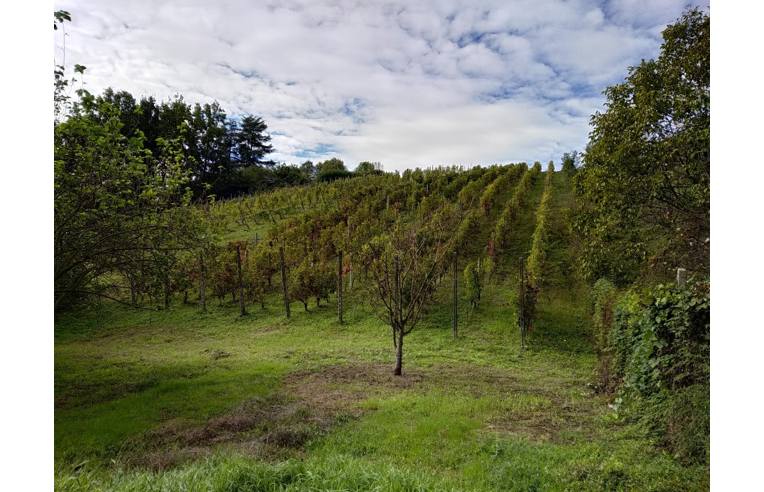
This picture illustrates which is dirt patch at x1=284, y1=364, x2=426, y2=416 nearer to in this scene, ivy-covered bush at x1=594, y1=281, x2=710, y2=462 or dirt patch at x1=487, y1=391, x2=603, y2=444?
dirt patch at x1=487, y1=391, x2=603, y2=444

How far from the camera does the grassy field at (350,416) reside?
348 cm

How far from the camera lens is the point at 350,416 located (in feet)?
19.9

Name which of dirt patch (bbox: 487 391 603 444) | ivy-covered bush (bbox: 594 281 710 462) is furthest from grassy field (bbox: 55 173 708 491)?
ivy-covered bush (bbox: 594 281 710 462)

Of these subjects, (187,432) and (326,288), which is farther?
(326,288)

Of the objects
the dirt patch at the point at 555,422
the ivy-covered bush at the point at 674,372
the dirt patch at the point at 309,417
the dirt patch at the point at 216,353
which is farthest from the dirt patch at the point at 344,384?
the ivy-covered bush at the point at 674,372

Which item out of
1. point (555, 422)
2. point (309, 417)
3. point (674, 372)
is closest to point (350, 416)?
point (309, 417)

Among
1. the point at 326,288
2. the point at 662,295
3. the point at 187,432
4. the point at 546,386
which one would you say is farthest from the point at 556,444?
the point at 326,288

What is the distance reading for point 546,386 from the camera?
826cm

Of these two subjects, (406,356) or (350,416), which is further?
(406,356)

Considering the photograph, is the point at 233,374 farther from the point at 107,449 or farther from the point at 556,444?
the point at 556,444

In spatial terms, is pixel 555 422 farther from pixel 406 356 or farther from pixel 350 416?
pixel 406 356
